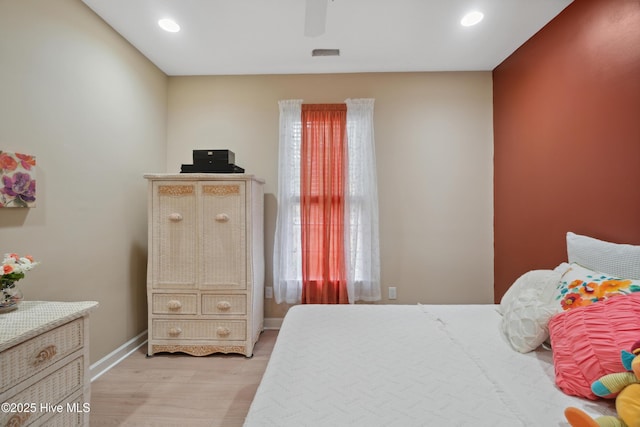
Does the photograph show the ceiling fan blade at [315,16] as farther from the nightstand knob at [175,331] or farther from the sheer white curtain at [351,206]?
the nightstand knob at [175,331]

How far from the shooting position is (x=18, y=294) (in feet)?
4.64

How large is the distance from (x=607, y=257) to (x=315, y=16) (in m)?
1.95

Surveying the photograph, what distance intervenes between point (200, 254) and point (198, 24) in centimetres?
182

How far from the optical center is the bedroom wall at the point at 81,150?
1.67 metres

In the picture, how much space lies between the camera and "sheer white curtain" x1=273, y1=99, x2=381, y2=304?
2.98 meters

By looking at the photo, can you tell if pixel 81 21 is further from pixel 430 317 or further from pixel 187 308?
pixel 430 317

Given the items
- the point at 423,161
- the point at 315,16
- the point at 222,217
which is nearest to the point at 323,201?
the point at 222,217

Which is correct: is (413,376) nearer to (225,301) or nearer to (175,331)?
(225,301)

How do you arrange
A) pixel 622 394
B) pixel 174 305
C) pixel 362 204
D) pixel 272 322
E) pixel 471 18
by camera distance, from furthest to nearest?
pixel 272 322, pixel 362 204, pixel 174 305, pixel 471 18, pixel 622 394

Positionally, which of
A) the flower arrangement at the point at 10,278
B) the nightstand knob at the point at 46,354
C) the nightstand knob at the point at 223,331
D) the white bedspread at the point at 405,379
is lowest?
the nightstand knob at the point at 223,331

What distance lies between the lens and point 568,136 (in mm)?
2076

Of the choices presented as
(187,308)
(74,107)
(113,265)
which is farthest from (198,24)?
(187,308)

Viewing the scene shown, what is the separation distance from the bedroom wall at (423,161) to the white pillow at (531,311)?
1.38m

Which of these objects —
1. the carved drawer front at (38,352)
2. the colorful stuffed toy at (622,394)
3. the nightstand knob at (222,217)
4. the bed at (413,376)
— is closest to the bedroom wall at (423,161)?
the nightstand knob at (222,217)
